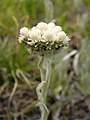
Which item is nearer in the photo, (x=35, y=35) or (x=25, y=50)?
(x=35, y=35)

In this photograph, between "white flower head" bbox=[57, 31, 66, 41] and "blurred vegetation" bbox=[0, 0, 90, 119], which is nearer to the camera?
"white flower head" bbox=[57, 31, 66, 41]

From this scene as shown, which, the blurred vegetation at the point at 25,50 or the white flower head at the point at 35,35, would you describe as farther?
the blurred vegetation at the point at 25,50

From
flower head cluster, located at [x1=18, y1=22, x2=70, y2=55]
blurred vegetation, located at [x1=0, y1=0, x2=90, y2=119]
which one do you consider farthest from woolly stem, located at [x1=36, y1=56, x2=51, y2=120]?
blurred vegetation, located at [x1=0, y1=0, x2=90, y2=119]

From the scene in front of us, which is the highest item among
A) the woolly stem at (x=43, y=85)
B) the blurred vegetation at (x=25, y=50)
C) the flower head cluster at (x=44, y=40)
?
the blurred vegetation at (x=25, y=50)

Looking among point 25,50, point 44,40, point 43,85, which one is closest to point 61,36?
point 44,40

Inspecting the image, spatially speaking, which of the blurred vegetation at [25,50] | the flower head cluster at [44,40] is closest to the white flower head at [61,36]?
the flower head cluster at [44,40]

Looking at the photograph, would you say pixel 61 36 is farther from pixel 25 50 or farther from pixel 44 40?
pixel 25 50

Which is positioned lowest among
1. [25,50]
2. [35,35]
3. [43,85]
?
[43,85]

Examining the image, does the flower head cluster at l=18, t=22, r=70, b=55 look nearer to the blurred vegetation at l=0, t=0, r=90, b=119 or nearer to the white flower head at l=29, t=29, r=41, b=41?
the white flower head at l=29, t=29, r=41, b=41

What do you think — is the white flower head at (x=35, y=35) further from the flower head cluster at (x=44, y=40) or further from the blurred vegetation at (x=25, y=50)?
the blurred vegetation at (x=25, y=50)
